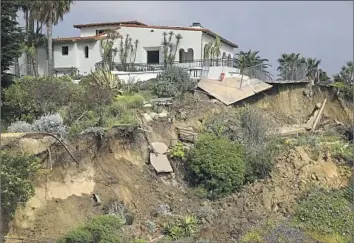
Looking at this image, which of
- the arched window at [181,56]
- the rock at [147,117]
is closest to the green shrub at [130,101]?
the rock at [147,117]

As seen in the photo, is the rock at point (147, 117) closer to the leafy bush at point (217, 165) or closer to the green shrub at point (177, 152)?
the green shrub at point (177, 152)

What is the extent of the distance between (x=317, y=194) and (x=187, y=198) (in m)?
4.76

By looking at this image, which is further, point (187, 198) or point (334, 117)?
point (334, 117)

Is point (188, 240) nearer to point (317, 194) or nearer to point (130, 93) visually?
point (317, 194)

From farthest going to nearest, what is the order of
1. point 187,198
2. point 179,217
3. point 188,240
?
point 187,198 → point 179,217 → point 188,240

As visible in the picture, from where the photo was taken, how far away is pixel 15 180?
54.5ft

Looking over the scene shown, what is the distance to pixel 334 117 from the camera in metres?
31.5

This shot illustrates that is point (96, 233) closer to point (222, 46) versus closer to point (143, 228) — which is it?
point (143, 228)

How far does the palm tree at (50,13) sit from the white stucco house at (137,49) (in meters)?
2.02

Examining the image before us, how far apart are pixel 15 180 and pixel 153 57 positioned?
19756mm

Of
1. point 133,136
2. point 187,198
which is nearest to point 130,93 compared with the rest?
point 133,136

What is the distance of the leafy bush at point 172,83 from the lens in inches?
1058

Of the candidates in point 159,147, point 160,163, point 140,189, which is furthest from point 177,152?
point 140,189

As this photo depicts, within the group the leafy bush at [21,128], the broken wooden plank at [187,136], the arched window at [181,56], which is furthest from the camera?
the arched window at [181,56]
